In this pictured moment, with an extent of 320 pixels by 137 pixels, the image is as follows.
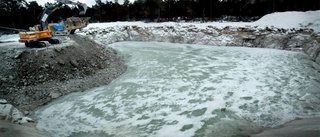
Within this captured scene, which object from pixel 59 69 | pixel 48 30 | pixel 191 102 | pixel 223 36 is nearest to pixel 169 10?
pixel 223 36

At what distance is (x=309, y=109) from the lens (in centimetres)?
607

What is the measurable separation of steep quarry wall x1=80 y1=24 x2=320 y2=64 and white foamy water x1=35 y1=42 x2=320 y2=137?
3954mm

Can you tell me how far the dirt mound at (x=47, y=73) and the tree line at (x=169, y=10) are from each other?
2485 cm

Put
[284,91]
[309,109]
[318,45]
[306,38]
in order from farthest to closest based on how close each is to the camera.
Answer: [306,38], [318,45], [284,91], [309,109]

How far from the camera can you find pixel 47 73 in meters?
8.87

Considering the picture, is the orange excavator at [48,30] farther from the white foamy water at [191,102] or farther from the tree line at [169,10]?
the tree line at [169,10]

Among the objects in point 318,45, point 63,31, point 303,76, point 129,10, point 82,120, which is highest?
point 129,10

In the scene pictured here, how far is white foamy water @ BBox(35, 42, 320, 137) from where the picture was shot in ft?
19.0

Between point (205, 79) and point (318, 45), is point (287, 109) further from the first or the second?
point (318, 45)

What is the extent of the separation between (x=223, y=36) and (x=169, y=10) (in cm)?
2189

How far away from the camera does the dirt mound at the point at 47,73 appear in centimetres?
789

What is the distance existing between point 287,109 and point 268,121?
41.8 inches

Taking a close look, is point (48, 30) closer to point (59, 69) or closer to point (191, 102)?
point (59, 69)

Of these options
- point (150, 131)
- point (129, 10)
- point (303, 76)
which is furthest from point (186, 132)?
point (129, 10)
